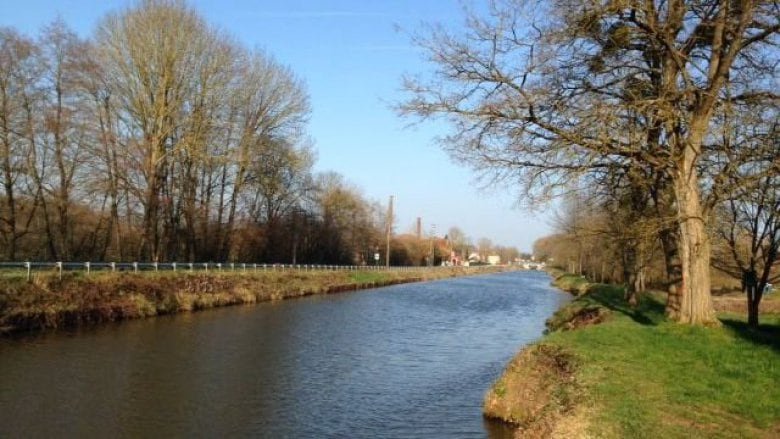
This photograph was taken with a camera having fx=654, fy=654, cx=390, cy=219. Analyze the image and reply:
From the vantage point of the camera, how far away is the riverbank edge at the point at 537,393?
9312 mm

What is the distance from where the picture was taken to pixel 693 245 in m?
13.6

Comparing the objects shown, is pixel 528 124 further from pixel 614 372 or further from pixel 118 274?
pixel 118 274

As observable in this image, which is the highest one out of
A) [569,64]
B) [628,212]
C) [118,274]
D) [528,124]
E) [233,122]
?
[233,122]

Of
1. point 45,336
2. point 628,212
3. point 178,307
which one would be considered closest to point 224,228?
point 178,307

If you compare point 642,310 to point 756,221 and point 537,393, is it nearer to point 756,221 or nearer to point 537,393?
point 756,221

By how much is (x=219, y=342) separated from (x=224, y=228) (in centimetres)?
2799

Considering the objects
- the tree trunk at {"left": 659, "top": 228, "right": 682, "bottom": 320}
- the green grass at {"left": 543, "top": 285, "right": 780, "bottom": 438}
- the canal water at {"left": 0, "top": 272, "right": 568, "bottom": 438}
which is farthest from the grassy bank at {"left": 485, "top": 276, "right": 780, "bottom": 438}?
the tree trunk at {"left": 659, "top": 228, "right": 682, "bottom": 320}

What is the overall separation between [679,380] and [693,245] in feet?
15.7

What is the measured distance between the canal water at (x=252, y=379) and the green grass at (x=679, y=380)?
2306 mm

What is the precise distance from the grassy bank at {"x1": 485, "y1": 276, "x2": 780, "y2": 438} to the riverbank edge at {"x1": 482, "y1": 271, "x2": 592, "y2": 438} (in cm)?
2

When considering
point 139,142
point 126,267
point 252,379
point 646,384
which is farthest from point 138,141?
point 646,384

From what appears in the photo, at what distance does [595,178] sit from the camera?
16547mm

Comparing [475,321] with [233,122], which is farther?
[233,122]

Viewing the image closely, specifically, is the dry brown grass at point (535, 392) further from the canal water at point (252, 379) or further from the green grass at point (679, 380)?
the canal water at point (252, 379)
